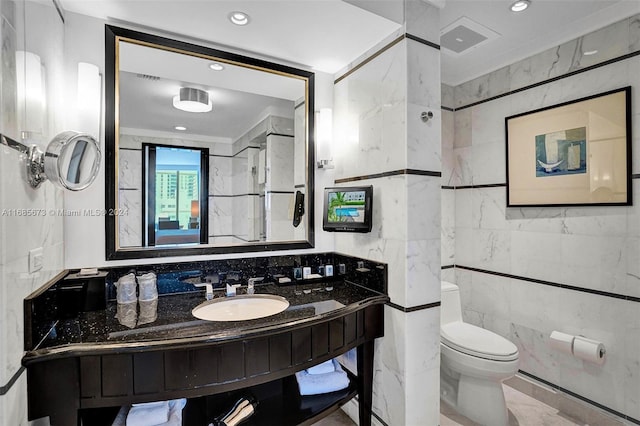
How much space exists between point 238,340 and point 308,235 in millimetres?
990

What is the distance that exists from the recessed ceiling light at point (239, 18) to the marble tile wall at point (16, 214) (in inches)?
29.6

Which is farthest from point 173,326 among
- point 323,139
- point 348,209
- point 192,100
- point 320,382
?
point 323,139

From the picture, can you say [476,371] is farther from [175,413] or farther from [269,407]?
[175,413]

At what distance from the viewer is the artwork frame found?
1.88 metres

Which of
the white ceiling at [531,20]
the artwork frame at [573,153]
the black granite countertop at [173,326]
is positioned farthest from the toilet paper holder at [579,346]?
the white ceiling at [531,20]

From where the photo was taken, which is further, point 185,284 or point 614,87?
point 614,87

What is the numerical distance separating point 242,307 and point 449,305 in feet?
5.05

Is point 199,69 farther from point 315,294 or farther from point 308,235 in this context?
point 315,294

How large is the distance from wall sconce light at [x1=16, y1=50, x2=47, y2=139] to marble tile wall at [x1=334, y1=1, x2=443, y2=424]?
153cm

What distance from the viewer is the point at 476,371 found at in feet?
6.41

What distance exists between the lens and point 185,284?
5.77 ft

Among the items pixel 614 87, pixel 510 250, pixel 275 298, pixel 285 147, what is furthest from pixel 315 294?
pixel 614 87

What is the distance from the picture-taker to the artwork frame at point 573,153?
1.88m

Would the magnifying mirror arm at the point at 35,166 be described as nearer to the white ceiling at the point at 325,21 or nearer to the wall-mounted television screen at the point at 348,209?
the white ceiling at the point at 325,21
